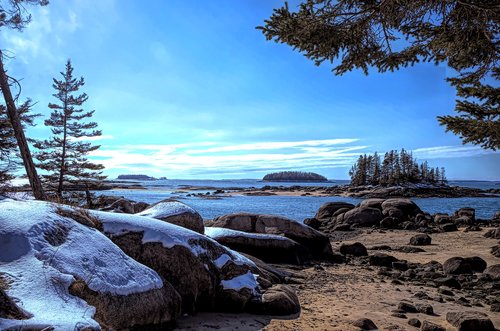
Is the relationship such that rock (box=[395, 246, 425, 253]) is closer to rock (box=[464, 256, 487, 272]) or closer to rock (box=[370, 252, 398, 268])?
rock (box=[370, 252, 398, 268])

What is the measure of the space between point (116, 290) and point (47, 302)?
3.89 feet

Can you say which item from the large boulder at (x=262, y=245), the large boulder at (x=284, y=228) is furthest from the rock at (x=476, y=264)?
the large boulder at (x=262, y=245)

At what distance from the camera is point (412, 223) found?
25.8m

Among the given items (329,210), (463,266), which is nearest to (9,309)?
(463,266)

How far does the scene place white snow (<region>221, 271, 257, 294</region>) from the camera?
22.0 ft

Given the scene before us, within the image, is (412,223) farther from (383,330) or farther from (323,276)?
(383,330)

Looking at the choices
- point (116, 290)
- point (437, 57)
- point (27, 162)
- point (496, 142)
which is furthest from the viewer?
point (27, 162)

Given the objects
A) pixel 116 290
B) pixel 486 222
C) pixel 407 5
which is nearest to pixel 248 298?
pixel 116 290

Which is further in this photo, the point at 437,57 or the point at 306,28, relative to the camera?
the point at 437,57

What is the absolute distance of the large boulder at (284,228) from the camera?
14320mm

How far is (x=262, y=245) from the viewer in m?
12.1

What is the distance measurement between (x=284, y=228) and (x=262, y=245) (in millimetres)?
3252

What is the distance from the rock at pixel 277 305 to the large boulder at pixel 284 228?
733 centimetres

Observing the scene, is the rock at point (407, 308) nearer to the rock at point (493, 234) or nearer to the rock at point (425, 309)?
the rock at point (425, 309)
